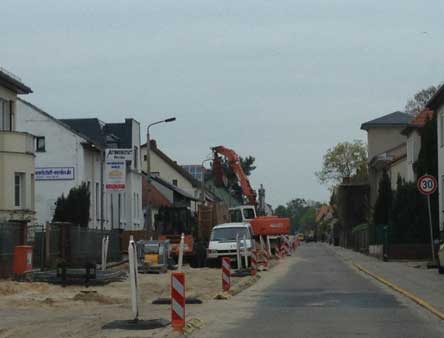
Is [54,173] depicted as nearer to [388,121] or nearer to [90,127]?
[90,127]

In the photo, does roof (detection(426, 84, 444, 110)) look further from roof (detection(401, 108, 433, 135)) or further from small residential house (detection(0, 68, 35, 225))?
small residential house (detection(0, 68, 35, 225))

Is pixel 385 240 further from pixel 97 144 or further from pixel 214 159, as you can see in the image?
pixel 97 144

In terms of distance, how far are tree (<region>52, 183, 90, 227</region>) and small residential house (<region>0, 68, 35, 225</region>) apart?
16.3ft

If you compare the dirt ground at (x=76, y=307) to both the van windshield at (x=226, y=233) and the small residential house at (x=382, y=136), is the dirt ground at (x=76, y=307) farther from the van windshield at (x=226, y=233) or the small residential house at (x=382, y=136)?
the small residential house at (x=382, y=136)

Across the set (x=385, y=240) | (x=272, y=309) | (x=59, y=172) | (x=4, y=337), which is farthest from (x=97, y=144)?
(x=4, y=337)

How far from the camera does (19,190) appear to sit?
43.8 m

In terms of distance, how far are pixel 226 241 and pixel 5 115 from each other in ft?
40.4

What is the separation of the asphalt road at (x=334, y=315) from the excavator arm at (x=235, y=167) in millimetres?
27315

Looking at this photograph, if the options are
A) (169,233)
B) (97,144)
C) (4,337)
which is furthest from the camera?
(97,144)

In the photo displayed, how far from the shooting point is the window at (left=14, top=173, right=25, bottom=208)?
4346 centimetres

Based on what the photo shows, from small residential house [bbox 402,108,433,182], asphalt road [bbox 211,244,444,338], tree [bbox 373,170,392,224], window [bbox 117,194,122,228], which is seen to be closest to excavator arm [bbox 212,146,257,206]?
tree [bbox 373,170,392,224]

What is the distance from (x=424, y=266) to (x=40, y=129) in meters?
27.5

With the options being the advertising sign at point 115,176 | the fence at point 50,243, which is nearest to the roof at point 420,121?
the fence at point 50,243

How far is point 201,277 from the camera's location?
3247 cm
